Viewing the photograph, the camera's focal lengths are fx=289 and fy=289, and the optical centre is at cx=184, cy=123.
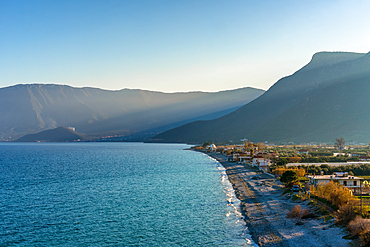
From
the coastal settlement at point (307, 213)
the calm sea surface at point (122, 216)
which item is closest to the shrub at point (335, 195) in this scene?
the coastal settlement at point (307, 213)

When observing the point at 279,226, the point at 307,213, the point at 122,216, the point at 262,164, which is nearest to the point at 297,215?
the point at 307,213

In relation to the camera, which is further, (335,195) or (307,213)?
(335,195)

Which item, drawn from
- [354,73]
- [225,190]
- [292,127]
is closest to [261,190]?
[225,190]

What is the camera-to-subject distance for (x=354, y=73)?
164m

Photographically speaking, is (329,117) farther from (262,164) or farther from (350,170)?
(350,170)

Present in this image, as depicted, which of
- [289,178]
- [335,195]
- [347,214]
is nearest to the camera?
[347,214]

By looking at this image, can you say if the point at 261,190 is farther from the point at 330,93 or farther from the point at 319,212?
the point at 330,93

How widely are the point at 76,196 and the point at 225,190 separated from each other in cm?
2012

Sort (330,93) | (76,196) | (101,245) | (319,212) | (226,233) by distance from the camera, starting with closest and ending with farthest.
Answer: (101,245)
(226,233)
(319,212)
(76,196)
(330,93)

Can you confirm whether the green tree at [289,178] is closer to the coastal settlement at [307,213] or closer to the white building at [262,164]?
the coastal settlement at [307,213]

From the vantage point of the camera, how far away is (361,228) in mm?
18172

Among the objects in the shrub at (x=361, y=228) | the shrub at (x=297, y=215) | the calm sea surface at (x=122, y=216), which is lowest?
the calm sea surface at (x=122, y=216)

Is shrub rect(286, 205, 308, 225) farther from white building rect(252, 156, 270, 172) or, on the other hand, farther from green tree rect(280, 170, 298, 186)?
white building rect(252, 156, 270, 172)

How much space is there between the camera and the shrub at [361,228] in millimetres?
17017
